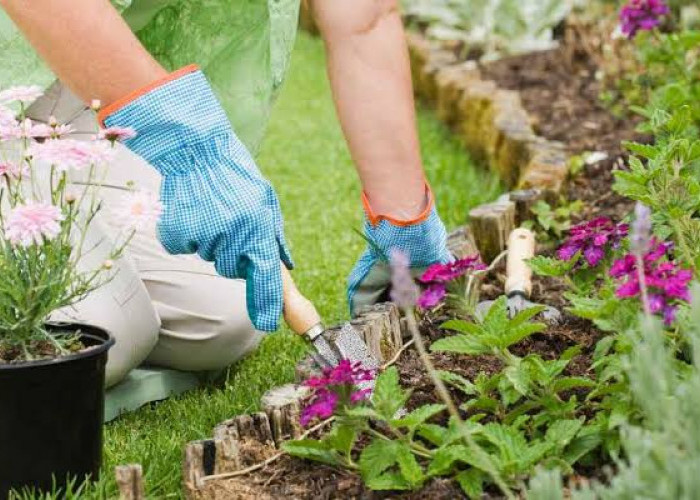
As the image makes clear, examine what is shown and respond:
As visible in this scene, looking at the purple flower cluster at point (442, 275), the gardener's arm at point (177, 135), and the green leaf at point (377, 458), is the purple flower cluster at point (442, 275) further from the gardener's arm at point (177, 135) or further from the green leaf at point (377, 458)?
the gardener's arm at point (177, 135)

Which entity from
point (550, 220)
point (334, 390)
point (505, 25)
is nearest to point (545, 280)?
point (550, 220)

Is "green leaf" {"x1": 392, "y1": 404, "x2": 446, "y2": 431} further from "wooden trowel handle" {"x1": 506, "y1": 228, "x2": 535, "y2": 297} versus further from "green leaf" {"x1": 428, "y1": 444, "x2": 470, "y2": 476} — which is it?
"wooden trowel handle" {"x1": 506, "y1": 228, "x2": 535, "y2": 297}

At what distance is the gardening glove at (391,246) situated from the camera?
256cm

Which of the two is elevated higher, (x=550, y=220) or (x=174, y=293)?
(x=174, y=293)

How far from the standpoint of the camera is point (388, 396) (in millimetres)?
1897

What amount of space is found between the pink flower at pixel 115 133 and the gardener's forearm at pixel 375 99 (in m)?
0.68

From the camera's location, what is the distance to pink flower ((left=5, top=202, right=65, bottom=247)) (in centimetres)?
185

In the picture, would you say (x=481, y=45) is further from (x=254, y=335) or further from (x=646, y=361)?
(x=646, y=361)

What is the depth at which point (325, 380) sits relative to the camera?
72.8 inches

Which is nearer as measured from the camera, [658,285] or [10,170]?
[658,285]

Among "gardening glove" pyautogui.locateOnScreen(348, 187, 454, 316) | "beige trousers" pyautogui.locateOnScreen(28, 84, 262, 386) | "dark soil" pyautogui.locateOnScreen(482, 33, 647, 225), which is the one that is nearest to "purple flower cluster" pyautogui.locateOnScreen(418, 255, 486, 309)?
"gardening glove" pyautogui.locateOnScreen(348, 187, 454, 316)

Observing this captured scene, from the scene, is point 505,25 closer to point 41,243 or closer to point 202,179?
Result: point 202,179

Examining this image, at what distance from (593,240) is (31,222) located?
0.90 metres

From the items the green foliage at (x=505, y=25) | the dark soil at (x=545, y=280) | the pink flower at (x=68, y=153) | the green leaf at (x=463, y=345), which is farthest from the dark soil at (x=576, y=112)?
the pink flower at (x=68, y=153)
